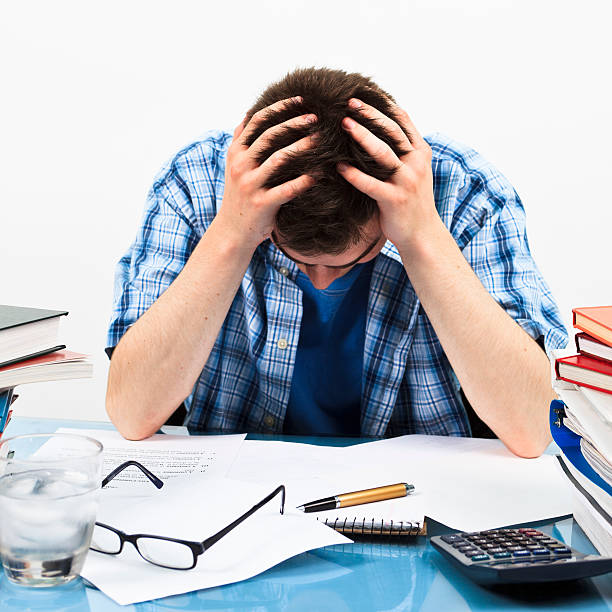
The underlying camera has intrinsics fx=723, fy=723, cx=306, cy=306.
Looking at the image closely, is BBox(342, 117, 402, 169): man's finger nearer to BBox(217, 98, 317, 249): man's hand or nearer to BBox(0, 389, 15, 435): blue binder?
BBox(217, 98, 317, 249): man's hand

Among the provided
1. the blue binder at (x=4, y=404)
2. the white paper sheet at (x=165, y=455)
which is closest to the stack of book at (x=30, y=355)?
the blue binder at (x=4, y=404)

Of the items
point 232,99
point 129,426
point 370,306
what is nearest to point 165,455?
point 129,426

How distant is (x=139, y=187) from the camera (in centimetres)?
244

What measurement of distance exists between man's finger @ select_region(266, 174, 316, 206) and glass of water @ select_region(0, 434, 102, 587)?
1.48 feet

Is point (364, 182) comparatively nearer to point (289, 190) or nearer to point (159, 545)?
point (289, 190)

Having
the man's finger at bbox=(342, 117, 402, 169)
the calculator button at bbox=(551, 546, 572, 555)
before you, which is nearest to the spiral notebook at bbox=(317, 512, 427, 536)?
the calculator button at bbox=(551, 546, 572, 555)

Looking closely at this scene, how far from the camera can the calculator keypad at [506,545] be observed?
2.06 ft

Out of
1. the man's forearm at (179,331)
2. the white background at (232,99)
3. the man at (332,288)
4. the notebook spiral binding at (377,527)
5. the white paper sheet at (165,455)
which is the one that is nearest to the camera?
the notebook spiral binding at (377,527)

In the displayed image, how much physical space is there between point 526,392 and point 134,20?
190cm

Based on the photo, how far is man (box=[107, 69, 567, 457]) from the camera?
97 centimetres

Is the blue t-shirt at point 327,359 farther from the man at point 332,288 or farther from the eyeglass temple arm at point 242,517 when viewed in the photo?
the eyeglass temple arm at point 242,517

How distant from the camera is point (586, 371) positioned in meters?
0.67

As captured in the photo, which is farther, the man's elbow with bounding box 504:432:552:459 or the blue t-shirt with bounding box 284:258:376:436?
the blue t-shirt with bounding box 284:258:376:436

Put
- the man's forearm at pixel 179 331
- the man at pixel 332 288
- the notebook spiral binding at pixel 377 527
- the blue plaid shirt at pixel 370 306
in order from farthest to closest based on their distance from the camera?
the blue plaid shirt at pixel 370 306, the man's forearm at pixel 179 331, the man at pixel 332 288, the notebook spiral binding at pixel 377 527
